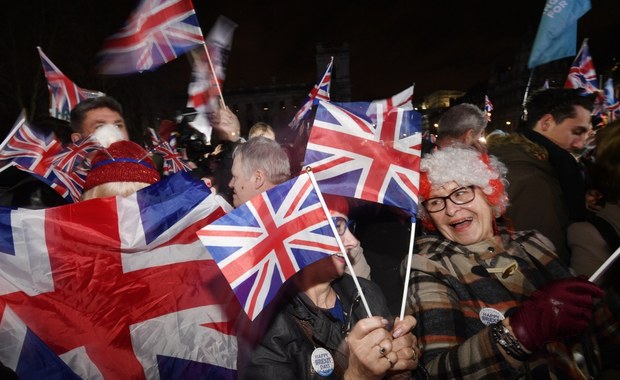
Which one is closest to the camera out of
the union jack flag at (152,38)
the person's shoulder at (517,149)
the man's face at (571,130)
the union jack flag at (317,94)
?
the person's shoulder at (517,149)

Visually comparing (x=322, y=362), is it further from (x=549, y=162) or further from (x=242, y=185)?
(x=549, y=162)

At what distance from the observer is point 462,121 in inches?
171

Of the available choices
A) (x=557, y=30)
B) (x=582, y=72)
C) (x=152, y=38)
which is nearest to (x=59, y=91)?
→ (x=152, y=38)

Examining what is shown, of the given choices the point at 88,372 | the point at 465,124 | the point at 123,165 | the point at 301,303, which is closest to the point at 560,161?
the point at 465,124

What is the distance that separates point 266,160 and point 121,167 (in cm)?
92

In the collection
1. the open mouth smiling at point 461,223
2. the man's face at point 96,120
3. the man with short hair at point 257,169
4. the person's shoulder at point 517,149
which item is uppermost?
the man's face at point 96,120

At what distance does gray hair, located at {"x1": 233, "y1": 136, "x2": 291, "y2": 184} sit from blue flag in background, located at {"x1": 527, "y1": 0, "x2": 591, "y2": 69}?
3.33 metres

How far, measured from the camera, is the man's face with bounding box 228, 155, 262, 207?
2.49 metres

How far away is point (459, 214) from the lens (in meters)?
2.29

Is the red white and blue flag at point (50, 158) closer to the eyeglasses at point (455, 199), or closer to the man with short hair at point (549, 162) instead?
the eyeglasses at point (455, 199)

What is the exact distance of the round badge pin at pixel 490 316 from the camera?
6.39 ft

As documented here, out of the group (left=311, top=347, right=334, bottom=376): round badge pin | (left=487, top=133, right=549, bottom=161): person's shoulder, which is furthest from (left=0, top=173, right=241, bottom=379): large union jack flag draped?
(left=487, top=133, right=549, bottom=161): person's shoulder

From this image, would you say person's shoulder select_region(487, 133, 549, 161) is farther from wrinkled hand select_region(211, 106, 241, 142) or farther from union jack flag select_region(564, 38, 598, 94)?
union jack flag select_region(564, 38, 598, 94)

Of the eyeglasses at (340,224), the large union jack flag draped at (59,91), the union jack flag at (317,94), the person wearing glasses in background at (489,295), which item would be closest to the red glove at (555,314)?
the person wearing glasses in background at (489,295)
